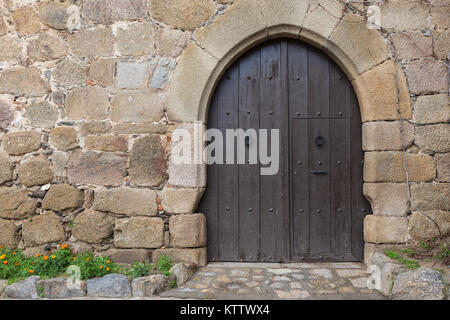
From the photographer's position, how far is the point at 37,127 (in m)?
2.99

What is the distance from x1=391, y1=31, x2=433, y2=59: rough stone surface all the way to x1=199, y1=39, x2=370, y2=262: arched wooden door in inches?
19.5

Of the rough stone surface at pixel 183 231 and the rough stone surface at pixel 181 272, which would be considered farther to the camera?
the rough stone surface at pixel 183 231

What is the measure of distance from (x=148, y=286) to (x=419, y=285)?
1909 mm

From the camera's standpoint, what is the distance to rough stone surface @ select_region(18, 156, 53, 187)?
116 inches

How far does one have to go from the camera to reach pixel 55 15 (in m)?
3.00

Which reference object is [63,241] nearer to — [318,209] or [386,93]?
[318,209]

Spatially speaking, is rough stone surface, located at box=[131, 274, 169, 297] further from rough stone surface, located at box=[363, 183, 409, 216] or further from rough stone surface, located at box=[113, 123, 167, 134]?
rough stone surface, located at box=[363, 183, 409, 216]

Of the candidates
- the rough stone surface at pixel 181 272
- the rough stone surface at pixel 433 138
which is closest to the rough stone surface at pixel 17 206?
the rough stone surface at pixel 181 272

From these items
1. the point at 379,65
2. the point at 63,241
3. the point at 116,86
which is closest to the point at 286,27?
the point at 379,65

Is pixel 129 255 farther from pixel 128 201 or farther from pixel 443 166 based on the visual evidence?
pixel 443 166

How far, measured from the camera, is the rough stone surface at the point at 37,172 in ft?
9.70

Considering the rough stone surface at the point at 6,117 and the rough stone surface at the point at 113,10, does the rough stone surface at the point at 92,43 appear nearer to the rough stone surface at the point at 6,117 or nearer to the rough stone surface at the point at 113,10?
the rough stone surface at the point at 113,10

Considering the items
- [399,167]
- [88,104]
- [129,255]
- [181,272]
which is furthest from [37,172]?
[399,167]

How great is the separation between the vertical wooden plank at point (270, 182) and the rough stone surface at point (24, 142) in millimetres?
2039
